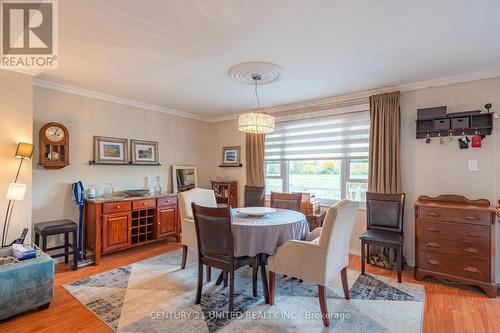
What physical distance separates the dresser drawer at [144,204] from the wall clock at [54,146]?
1.05m

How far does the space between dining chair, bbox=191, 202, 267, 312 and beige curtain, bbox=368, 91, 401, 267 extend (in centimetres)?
210

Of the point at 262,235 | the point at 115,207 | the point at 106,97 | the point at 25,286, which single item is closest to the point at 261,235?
the point at 262,235

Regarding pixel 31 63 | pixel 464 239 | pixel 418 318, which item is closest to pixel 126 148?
pixel 31 63

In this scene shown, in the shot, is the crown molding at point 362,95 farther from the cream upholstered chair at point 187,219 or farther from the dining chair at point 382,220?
the cream upholstered chair at point 187,219

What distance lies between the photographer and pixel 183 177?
5352 millimetres

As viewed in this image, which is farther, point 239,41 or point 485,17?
point 239,41

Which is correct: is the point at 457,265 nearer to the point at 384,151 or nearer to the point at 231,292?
the point at 384,151

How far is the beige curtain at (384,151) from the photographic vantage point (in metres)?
3.59

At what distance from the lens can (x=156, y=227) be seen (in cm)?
433

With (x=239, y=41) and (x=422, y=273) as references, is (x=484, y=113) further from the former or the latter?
(x=239, y=41)

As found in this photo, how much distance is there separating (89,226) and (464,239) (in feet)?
15.4

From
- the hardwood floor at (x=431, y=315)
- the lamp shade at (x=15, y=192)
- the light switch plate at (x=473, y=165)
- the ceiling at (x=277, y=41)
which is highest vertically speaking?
the ceiling at (x=277, y=41)

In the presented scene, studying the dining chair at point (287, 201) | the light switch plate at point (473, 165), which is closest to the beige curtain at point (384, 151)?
the light switch plate at point (473, 165)

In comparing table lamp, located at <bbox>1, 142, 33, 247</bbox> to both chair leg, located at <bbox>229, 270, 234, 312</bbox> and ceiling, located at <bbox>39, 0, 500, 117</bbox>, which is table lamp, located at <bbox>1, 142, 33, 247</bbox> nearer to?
ceiling, located at <bbox>39, 0, 500, 117</bbox>
